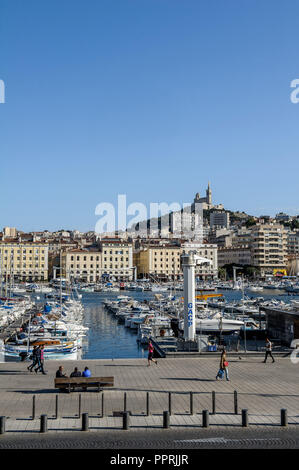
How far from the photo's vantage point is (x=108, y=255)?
115 meters

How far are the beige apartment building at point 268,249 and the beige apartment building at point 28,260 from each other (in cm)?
4823

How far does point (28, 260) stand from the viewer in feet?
363

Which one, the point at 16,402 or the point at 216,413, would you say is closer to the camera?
the point at 216,413

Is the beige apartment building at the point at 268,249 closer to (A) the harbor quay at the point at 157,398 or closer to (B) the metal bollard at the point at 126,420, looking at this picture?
(A) the harbor quay at the point at 157,398

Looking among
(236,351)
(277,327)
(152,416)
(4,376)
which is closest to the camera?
(152,416)

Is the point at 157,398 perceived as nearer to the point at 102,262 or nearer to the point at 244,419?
the point at 244,419

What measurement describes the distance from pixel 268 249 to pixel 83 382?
115917 mm

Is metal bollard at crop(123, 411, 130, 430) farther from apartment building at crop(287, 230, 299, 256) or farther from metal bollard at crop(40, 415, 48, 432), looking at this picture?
apartment building at crop(287, 230, 299, 256)

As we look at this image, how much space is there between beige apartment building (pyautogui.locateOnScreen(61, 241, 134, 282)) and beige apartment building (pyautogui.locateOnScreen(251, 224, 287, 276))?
3021cm

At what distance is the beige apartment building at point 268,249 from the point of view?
124250 mm

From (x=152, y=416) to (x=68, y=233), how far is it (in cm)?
17876

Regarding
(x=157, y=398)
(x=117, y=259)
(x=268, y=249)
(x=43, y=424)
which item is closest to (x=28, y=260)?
(x=117, y=259)
